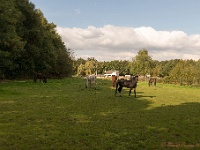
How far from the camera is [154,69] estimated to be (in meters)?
131

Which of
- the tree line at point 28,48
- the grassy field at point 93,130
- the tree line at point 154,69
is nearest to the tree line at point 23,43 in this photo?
the tree line at point 28,48

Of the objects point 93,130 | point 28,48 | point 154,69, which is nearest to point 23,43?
point 28,48

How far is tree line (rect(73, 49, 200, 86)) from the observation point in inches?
2872

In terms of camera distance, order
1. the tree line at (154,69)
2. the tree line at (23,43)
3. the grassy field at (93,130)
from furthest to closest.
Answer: the tree line at (154,69) < the tree line at (23,43) < the grassy field at (93,130)

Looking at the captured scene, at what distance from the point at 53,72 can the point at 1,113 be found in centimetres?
6435

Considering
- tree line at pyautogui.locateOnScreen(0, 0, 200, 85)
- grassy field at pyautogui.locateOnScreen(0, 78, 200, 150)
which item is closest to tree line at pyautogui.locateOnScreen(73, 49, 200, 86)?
tree line at pyautogui.locateOnScreen(0, 0, 200, 85)

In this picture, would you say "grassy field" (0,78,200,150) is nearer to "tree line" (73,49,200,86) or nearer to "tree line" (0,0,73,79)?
"tree line" (0,0,73,79)

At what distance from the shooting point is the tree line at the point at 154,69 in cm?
7294

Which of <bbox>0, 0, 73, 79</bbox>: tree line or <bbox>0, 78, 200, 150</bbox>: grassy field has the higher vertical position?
<bbox>0, 0, 73, 79</bbox>: tree line

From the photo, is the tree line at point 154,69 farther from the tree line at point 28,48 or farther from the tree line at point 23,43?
the tree line at point 23,43

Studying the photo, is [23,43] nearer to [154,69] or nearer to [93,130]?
[93,130]

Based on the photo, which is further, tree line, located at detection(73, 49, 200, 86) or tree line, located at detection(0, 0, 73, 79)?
tree line, located at detection(73, 49, 200, 86)

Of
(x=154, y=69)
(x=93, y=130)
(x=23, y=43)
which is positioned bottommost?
(x=93, y=130)

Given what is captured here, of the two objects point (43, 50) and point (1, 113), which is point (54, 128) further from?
point (43, 50)
